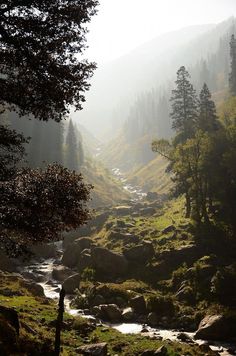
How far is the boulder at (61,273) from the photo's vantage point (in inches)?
1704

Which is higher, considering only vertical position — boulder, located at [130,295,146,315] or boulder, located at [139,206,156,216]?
boulder, located at [139,206,156,216]

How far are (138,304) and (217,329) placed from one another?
829cm

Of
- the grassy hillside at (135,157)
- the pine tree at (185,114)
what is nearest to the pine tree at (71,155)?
the pine tree at (185,114)

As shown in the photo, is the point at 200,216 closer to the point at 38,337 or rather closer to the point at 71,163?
the point at 38,337

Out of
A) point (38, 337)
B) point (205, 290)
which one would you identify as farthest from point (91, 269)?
point (38, 337)

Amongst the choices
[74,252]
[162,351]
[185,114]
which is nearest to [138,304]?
[162,351]

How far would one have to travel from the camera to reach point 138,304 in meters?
32.9

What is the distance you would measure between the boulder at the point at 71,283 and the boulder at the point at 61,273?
3127mm

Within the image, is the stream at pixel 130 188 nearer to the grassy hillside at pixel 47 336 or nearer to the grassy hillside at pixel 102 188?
the grassy hillside at pixel 102 188

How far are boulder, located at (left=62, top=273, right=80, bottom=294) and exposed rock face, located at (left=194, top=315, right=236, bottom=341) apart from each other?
15678 mm

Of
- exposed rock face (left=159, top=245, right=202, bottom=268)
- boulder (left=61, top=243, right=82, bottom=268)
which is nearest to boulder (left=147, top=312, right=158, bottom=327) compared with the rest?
exposed rock face (left=159, top=245, right=202, bottom=268)

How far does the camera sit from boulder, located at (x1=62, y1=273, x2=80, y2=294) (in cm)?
3892

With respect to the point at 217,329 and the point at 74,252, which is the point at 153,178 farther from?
the point at 217,329

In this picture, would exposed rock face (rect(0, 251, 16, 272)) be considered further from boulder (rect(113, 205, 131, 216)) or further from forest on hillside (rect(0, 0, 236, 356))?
boulder (rect(113, 205, 131, 216))
